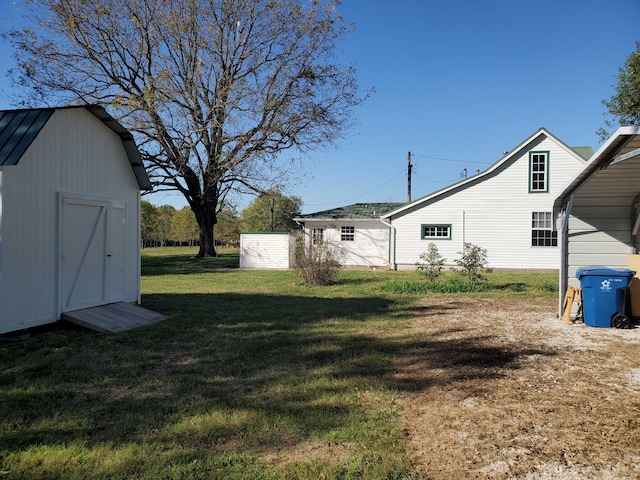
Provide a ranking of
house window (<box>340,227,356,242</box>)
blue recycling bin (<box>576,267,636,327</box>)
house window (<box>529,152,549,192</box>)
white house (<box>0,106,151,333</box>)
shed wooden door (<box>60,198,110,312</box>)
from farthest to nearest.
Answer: house window (<box>340,227,356,242</box>), house window (<box>529,152,549,192</box>), shed wooden door (<box>60,198,110,312</box>), blue recycling bin (<box>576,267,636,327</box>), white house (<box>0,106,151,333</box>)

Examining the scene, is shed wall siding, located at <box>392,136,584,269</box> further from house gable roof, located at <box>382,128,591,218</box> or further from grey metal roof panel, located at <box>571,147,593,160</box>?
grey metal roof panel, located at <box>571,147,593,160</box>

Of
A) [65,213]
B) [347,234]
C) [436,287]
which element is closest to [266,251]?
[347,234]

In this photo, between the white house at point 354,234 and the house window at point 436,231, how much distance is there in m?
2.91

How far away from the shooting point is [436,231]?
22109 millimetres

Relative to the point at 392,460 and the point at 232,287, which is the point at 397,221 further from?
the point at 392,460

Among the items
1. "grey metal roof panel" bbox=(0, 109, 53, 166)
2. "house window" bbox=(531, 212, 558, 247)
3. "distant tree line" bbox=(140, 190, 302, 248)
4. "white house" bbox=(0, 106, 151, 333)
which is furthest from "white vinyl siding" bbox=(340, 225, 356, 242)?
"distant tree line" bbox=(140, 190, 302, 248)

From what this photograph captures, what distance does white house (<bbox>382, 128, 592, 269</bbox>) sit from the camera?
67.2 ft

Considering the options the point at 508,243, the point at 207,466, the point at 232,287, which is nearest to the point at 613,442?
the point at 207,466

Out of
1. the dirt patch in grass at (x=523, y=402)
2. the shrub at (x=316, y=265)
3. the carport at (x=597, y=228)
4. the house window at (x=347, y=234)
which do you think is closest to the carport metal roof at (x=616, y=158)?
the carport at (x=597, y=228)

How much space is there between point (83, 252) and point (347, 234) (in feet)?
59.2

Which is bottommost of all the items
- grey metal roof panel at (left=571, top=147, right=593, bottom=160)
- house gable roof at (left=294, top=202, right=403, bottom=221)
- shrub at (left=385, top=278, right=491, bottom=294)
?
shrub at (left=385, top=278, right=491, bottom=294)

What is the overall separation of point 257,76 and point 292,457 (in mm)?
22975

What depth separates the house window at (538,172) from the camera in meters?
20.6

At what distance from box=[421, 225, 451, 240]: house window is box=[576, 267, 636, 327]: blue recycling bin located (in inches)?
548
